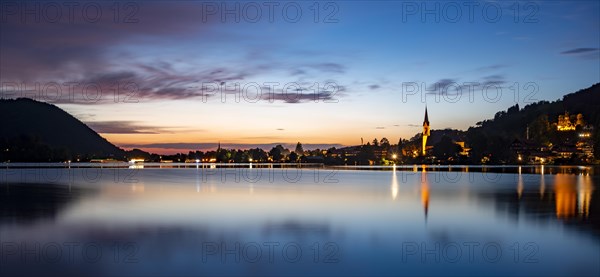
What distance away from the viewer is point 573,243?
1628 cm

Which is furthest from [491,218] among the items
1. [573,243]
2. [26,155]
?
[26,155]

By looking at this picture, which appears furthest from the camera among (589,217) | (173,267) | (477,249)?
(589,217)

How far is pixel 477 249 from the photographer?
51.1ft

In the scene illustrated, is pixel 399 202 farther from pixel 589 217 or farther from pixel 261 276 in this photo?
pixel 261 276

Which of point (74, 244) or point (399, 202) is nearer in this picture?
point (74, 244)

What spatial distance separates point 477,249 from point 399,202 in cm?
1624

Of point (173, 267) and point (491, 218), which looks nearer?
point (173, 267)

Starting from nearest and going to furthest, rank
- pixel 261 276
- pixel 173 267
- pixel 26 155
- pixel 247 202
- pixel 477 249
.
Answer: pixel 261 276, pixel 173 267, pixel 477 249, pixel 247 202, pixel 26 155

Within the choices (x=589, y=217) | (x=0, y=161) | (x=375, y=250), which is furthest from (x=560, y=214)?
(x=0, y=161)

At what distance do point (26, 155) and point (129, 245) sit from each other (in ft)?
633

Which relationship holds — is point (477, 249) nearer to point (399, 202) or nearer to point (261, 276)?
point (261, 276)

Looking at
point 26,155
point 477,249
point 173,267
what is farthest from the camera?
point 26,155

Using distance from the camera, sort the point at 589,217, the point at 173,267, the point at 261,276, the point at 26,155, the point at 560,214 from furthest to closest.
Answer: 1. the point at 26,155
2. the point at 560,214
3. the point at 589,217
4. the point at 173,267
5. the point at 261,276

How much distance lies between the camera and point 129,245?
53.7ft
